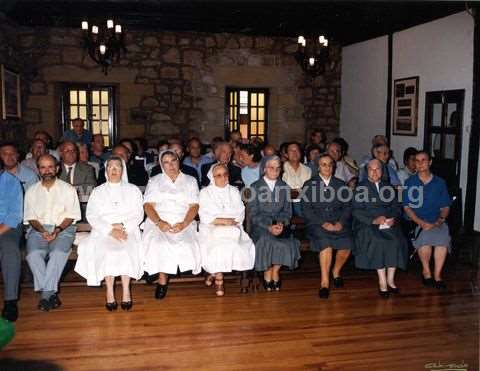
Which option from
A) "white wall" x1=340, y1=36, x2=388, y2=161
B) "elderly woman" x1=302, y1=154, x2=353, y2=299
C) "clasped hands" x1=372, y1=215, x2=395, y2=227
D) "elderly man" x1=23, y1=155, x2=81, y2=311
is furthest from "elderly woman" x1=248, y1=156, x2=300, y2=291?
"white wall" x1=340, y1=36, x2=388, y2=161

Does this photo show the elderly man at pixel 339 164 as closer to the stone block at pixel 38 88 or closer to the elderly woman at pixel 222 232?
the elderly woman at pixel 222 232

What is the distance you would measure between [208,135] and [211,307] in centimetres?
578

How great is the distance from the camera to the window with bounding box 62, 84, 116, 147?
9.07m

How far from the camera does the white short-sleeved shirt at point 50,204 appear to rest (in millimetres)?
4285

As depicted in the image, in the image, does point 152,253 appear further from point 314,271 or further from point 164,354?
point 314,271

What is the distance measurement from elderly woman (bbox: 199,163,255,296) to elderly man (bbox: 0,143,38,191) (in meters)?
1.83

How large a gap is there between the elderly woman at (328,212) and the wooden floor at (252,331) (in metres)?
0.43

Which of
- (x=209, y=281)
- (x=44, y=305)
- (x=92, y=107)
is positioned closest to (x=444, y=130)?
(x=209, y=281)

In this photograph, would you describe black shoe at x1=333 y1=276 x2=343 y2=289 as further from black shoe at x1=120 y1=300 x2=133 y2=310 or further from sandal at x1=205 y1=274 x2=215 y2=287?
black shoe at x1=120 y1=300 x2=133 y2=310

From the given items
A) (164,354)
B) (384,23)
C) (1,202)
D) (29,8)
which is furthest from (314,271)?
(29,8)

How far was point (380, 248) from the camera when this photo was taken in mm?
4500

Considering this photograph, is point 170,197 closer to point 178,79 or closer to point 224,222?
point 224,222

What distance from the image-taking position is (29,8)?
7.42 m

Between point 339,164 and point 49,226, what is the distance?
369 cm
